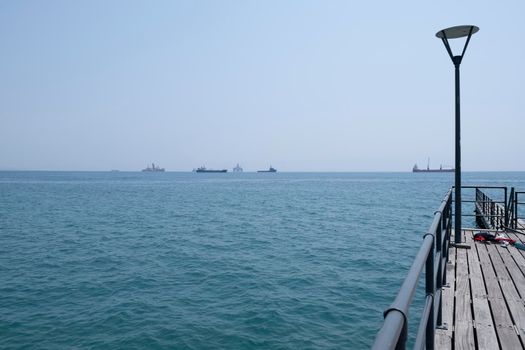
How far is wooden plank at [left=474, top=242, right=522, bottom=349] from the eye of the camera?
12.1 feet

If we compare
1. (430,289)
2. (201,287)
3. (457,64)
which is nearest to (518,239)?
(457,64)

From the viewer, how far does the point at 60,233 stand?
75.3 feet

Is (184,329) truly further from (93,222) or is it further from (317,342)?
(93,222)

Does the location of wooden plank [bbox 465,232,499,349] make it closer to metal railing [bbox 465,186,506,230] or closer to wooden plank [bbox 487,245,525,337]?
wooden plank [bbox 487,245,525,337]

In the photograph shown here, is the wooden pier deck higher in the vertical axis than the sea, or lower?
higher

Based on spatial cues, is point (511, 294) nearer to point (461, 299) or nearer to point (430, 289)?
point (461, 299)

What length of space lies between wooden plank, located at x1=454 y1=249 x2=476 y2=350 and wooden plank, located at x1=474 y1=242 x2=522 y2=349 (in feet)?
0.82

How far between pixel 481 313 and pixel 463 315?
255mm

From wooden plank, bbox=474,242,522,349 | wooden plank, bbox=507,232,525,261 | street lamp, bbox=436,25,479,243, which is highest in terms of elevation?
street lamp, bbox=436,25,479,243

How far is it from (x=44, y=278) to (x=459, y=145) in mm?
13334

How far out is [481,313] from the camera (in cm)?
435

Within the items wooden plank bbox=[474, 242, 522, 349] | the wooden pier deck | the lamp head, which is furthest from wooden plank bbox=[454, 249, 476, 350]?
the lamp head

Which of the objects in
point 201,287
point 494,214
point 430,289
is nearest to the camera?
point 430,289

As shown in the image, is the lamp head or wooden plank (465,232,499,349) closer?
wooden plank (465,232,499,349)
